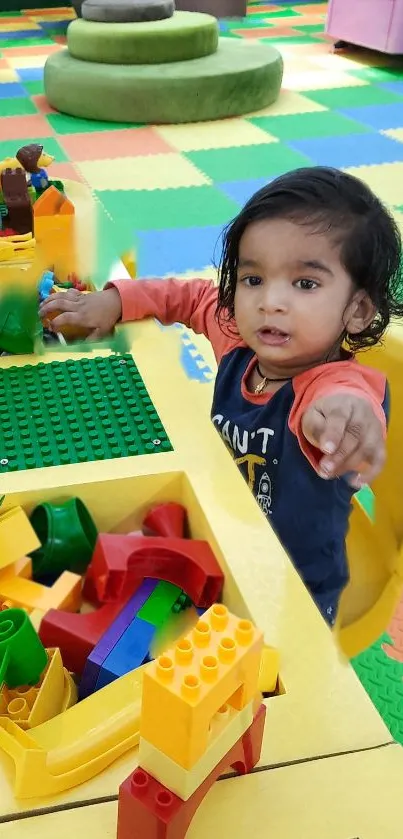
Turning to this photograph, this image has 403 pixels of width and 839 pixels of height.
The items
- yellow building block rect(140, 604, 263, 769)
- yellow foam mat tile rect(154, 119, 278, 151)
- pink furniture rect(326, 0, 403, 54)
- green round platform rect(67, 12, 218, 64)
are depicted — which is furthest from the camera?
pink furniture rect(326, 0, 403, 54)

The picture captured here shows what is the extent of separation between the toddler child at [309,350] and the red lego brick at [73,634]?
23 cm

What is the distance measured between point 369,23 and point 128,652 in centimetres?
443

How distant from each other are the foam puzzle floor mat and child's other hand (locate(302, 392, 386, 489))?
992 mm

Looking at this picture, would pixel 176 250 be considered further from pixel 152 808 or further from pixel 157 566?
pixel 152 808

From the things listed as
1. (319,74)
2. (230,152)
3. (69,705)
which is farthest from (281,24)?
(69,705)

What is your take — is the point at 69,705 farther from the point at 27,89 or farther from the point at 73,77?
the point at 27,89

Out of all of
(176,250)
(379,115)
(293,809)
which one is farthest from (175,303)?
(379,115)

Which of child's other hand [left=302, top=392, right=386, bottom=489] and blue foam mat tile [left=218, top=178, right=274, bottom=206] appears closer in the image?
child's other hand [left=302, top=392, right=386, bottom=489]

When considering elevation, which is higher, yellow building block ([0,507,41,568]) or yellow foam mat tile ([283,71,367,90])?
yellow building block ([0,507,41,568])

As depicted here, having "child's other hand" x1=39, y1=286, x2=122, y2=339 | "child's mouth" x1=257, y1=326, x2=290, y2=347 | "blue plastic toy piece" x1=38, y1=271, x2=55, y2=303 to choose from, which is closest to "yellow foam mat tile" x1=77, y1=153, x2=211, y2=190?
"blue plastic toy piece" x1=38, y1=271, x2=55, y2=303

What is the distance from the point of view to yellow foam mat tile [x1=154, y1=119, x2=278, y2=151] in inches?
123

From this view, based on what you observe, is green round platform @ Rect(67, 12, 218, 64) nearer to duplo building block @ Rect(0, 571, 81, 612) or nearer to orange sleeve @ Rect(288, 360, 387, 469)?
orange sleeve @ Rect(288, 360, 387, 469)

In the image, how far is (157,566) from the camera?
0.66 m

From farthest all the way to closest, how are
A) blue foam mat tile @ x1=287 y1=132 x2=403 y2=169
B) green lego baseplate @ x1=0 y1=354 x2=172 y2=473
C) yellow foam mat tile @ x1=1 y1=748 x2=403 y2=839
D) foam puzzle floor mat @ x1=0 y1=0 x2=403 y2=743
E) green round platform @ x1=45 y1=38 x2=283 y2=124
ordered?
green round platform @ x1=45 y1=38 x2=283 y2=124, blue foam mat tile @ x1=287 y1=132 x2=403 y2=169, foam puzzle floor mat @ x1=0 y1=0 x2=403 y2=743, green lego baseplate @ x1=0 y1=354 x2=172 y2=473, yellow foam mat tile @ x1=1 y1=748 x2=403 y2=839
